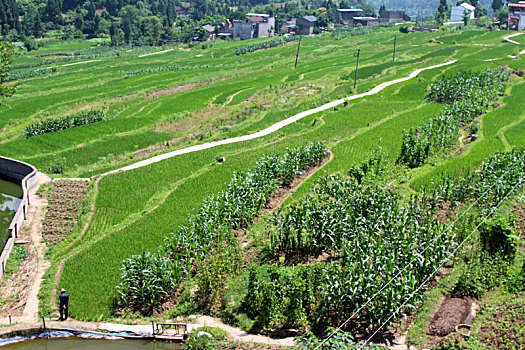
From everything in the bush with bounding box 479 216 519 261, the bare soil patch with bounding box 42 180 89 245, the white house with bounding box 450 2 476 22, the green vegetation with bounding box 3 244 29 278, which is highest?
the white house with bounding box 450 2 476 22

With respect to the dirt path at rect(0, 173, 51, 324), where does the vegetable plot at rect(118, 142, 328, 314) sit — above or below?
above

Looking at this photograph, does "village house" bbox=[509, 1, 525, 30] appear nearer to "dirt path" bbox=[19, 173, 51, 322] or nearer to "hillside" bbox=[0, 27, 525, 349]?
"hillside" bbox=[0, 27, 525, 349]

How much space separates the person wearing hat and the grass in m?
0.41

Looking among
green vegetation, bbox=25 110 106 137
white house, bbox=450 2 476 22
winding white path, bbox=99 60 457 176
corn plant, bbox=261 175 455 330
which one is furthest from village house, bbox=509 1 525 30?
corn plant, bbox=261 175 455 330

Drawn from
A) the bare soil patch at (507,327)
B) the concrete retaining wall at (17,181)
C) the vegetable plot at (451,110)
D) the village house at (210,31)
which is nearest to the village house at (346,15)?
the village house at (210,31)

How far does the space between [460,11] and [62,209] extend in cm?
15863

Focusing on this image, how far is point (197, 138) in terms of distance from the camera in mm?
42781

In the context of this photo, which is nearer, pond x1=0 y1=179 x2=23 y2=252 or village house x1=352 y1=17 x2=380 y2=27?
pond x1=0 y1=179 x2=23 y2=252

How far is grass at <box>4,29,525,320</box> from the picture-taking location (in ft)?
83.5

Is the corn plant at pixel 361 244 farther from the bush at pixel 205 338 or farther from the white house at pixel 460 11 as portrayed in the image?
the white house at pixel 460 11

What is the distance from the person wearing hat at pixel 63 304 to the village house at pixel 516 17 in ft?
401

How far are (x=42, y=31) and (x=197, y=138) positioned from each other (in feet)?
418

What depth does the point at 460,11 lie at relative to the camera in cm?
16188

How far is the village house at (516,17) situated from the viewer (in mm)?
117438
